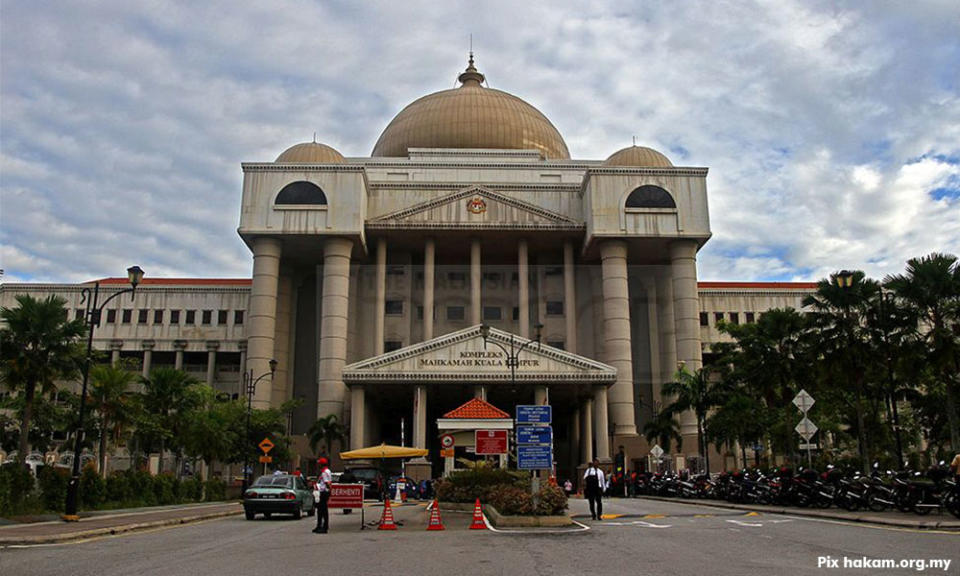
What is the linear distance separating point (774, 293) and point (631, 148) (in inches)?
810

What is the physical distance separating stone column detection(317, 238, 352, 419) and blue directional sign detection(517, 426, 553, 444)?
123ft

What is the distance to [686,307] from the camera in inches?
2425

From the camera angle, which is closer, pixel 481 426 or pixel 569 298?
pixel 481 426

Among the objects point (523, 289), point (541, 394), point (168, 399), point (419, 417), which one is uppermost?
point (523, 289)

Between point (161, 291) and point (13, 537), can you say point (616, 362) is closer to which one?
point (161, 291)

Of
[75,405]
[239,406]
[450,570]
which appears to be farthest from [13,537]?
[239,406]

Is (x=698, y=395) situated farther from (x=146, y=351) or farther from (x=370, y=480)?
(x=146, y=351)

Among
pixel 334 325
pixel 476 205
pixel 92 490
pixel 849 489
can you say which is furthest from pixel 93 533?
pixel 476 205

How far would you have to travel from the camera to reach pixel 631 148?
67875 mm

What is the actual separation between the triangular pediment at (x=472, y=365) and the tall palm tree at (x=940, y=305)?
22042 millimetres

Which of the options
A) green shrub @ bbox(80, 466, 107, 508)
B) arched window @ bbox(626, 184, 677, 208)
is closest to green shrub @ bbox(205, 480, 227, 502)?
green shrub @ bbox(80, 466, 107, 508)

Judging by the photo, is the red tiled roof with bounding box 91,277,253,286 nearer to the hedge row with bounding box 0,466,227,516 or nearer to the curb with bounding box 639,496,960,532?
the hedge row with bounding box 0,466,227,516

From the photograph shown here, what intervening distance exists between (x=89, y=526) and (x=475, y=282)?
44696 millimetres

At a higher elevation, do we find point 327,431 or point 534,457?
point 327,431
